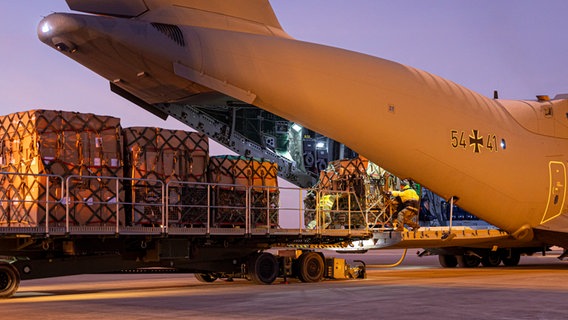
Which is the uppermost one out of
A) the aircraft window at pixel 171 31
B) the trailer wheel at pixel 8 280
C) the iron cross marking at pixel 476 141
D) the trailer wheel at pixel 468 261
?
the aircraft window at pixel 171 31

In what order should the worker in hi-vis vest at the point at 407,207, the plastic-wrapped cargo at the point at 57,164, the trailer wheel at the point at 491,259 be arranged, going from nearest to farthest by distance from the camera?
the plastic-wrapped cargo at the point at 57,164
the worker in hi-vis vest at the point at 407,207
the trailer wheel at the point at 491,259

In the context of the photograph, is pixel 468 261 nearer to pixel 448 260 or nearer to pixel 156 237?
pixel 448 260

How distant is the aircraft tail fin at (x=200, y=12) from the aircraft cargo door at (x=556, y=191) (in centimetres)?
1147

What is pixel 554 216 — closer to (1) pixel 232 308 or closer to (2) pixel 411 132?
(2) pixel 411 132

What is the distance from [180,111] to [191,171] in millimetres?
16162

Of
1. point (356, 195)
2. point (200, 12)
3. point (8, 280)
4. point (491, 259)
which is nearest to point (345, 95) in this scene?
point (356, 195)

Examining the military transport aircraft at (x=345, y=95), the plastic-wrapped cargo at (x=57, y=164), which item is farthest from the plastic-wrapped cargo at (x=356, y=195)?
the plastic-wrapped cargo at (x=57, y=164)

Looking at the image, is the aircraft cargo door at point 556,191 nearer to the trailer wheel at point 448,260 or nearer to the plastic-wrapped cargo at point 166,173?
the trailer wheel at point 448,260

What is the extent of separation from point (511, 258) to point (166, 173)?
17.5 meters

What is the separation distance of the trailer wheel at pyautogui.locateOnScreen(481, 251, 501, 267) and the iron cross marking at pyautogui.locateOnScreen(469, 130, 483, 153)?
7892 mm

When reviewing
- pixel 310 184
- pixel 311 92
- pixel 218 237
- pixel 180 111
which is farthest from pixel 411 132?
pixel 310 184

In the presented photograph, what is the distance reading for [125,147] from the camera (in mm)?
19109

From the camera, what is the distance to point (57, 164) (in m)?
17.4

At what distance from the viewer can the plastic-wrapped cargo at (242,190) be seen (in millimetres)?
20469
